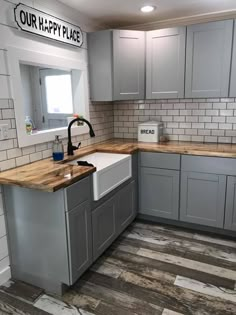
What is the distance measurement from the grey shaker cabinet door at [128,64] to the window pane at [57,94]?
1198 mm

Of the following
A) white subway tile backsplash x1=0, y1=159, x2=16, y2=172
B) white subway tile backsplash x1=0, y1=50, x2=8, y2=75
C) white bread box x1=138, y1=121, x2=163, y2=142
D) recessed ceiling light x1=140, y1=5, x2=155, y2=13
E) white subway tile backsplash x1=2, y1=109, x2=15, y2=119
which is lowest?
white subway tile backsplash x1=0, y1=159, x2=16, y2=172

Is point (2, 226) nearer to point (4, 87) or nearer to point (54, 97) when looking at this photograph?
point (4, 87)

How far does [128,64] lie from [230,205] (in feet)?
6.02

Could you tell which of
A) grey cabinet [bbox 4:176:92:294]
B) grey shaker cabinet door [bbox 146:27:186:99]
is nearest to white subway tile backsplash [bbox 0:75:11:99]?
grey cabinet [bbox 4:176:92:294]

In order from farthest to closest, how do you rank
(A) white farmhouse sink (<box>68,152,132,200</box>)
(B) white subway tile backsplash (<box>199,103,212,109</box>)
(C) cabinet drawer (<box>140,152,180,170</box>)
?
(B) white subway tile backsplash (<box>199,103,212,109</box>)
(C) cabinet drawer (<box>140,152,180,170</box>)
(A) white farmhouse sink (<box>68,152,132,200</box>)

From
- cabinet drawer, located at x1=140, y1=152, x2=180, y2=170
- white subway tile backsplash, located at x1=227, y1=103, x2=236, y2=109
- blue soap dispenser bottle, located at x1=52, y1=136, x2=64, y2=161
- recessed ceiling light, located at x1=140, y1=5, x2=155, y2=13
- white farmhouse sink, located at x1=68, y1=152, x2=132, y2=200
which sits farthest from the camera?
white subway tile backsplash, located at x1=227, y1=103, x2=236, y2=109

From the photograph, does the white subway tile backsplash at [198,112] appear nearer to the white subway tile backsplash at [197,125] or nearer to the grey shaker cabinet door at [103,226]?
the white subway tile backsplash at [197,125]

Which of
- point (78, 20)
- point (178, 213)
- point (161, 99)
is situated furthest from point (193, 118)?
point (78, 20)

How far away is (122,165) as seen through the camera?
7.89ft

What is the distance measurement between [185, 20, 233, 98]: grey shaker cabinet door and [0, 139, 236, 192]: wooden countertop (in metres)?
0.58

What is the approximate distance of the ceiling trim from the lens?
2637mm

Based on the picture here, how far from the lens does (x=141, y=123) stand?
126 inches

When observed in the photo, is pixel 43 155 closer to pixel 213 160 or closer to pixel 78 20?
pixel 78 20

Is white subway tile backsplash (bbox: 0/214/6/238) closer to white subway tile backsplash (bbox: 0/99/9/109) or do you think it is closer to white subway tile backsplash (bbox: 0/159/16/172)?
white subway tile backsplash (bbox: 0/159/16/172)
